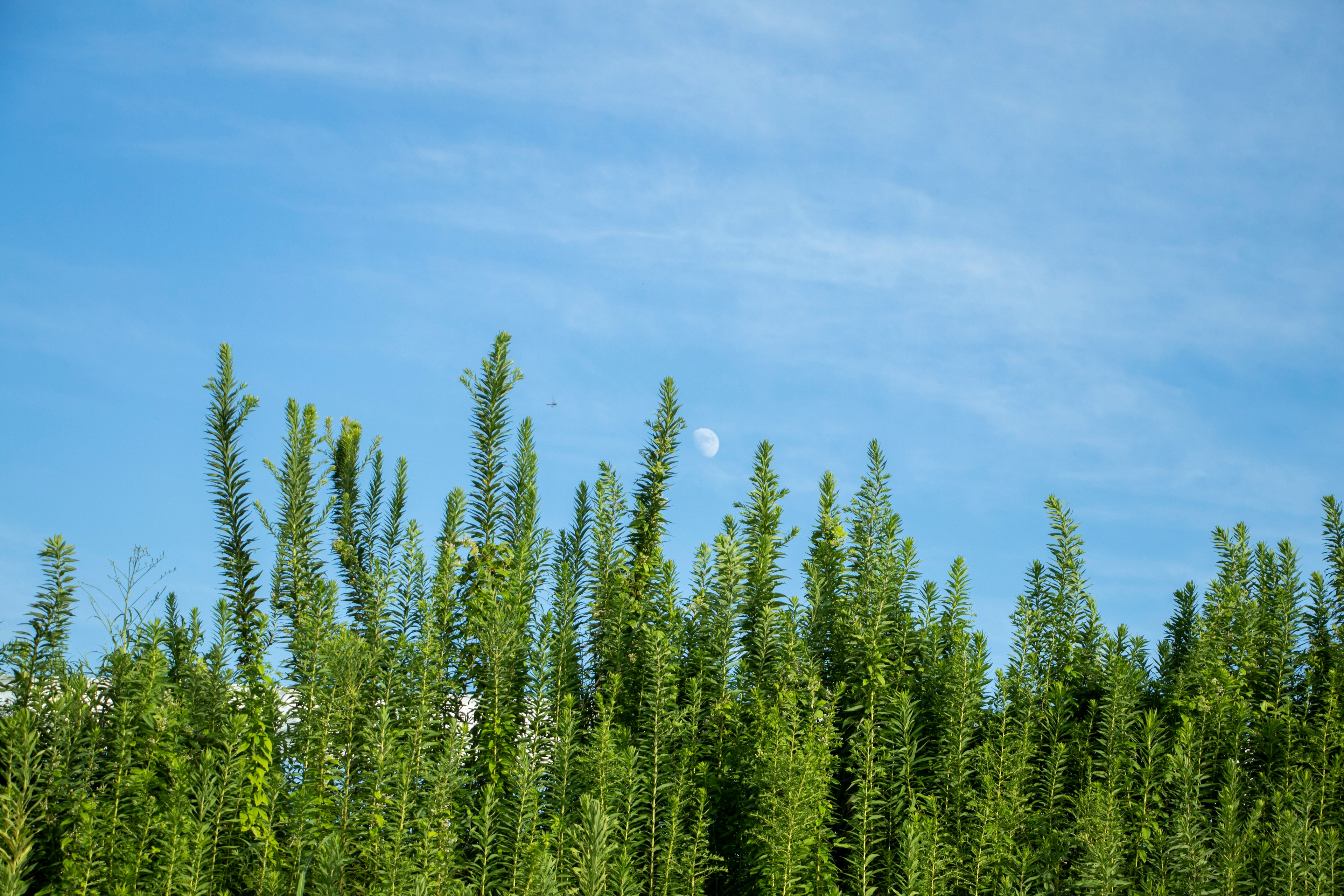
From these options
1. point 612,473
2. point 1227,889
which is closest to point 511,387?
point 612,473

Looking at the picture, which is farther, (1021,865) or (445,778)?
(1021,865)

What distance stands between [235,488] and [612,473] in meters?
3.75

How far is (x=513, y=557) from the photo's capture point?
1030 centimetres

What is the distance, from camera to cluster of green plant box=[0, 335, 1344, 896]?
25.9 feet

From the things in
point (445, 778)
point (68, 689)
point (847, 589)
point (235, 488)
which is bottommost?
point (445, 778)

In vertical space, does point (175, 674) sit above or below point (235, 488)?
below

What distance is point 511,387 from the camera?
37.3ft

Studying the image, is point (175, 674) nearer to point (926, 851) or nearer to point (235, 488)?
point (235, 488)

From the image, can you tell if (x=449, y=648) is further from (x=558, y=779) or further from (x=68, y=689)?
(x=68, y=689)

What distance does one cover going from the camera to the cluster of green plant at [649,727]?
790 centimetres

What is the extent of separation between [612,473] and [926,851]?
15.4 feet

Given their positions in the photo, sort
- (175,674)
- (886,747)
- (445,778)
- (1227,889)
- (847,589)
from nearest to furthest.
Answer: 1. (445,778)
2. (1227,889)
3. (886,747)
4. (175,674)
5. (847,589)

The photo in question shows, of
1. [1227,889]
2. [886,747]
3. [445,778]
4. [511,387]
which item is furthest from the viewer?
[511,387]

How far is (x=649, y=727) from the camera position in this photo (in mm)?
8977
